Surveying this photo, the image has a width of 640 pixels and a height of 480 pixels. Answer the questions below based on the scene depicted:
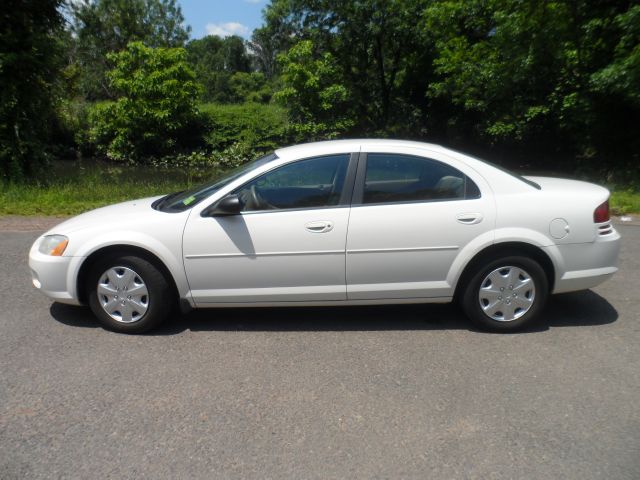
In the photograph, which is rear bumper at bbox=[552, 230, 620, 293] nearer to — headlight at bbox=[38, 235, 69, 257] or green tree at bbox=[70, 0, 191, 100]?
headlight at bbox=[38, 235, 69, 257]

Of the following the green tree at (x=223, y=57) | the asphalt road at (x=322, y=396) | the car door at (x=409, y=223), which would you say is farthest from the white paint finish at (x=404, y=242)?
the green tree at (x=223, y=57)

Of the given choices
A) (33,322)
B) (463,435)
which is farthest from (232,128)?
(463,435)

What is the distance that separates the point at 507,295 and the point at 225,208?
2412 mm

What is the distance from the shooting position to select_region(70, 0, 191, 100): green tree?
4738 centimetres

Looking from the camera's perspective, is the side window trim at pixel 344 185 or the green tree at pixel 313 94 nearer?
the side window trim at pixel 344 185

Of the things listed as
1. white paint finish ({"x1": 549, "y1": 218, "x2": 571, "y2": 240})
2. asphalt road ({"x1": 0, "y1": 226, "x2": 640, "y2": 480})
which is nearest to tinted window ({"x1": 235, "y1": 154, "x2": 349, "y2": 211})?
asphalt road ({"x1": 0, "y1": 226, "x2": 640, "y2": 480})

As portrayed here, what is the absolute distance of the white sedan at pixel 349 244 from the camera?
452 centimetres

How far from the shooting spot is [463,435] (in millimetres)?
3188

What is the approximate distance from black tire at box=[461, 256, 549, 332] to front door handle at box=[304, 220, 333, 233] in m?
1.26

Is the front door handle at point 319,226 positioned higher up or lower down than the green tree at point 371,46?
lower down

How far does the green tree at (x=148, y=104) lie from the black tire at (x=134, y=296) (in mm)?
29025

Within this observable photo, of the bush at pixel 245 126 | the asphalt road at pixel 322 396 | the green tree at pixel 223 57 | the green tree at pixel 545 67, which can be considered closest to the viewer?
the asphalt road at pixel 322 396

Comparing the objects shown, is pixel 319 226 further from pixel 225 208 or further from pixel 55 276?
pixel 55 276

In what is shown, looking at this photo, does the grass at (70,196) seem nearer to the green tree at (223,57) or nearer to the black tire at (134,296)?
the black tire at (134,296)
